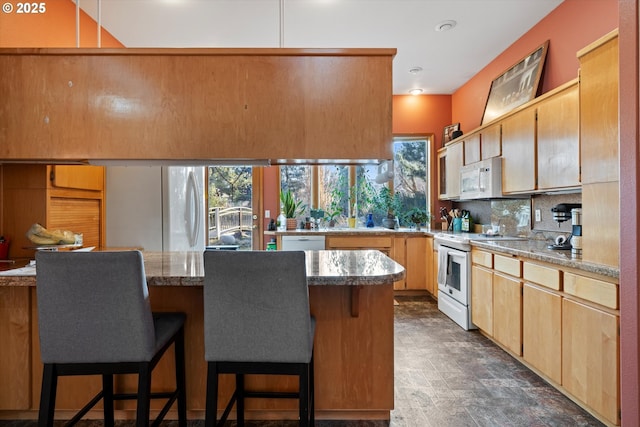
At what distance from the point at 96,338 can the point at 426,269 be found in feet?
12.7

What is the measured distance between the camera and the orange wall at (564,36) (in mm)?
2457

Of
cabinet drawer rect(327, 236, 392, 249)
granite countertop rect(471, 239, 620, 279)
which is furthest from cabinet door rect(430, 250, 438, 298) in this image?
granite countertop rect(471, 239, 620, 279)

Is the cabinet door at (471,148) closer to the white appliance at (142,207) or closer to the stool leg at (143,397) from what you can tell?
the white appliance at (142,207)

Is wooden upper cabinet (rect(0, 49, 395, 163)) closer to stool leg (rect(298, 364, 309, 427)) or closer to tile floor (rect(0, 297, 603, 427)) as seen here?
stool leg (rect(298, 364, 309, 427))

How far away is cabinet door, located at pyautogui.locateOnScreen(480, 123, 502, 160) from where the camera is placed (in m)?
3.28

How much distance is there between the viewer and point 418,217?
4.83 metres

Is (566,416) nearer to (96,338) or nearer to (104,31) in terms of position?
(96,338)

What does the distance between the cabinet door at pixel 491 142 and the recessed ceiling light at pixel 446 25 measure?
1.03m

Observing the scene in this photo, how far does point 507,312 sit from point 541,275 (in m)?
0.56

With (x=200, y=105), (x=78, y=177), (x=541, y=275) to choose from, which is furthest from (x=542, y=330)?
(x=78, y=177)

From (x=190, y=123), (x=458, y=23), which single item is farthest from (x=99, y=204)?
(x=458, y=23)

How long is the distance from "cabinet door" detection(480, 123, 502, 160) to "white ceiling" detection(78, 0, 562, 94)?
93cm

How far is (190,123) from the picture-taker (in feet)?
6.05

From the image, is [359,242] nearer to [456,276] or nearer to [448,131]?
[456,276]
